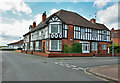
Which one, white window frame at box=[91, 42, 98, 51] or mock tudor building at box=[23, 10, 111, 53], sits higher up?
mock tudor building at box=[23, 10, 111, 53]

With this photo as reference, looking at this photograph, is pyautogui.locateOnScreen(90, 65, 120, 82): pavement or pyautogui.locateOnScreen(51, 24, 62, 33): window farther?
pyautogui.locateOnScreen(51, 24, 62, 33): window

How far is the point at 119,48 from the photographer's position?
97.8ft

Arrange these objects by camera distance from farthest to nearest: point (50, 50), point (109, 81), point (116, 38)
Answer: point (116, 38) < point (50, 50) < point (109, 81)

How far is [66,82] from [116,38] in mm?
52615

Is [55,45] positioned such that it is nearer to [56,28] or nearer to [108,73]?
[56,28]

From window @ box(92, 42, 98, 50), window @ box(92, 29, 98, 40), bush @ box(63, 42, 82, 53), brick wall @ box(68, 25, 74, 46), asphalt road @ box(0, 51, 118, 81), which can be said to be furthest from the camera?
window @ box(92, 29, 98, 40)

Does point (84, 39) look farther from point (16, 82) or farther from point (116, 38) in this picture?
point (116, 38)

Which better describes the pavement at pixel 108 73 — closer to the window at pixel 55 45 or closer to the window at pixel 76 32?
the window at pixel 55 45

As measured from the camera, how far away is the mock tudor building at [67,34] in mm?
24969

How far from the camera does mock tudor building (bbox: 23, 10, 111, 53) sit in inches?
983

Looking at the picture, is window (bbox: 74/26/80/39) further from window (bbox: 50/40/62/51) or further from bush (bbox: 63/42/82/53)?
window (bbox: 50/40/62/51)

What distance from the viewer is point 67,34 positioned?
2631cm

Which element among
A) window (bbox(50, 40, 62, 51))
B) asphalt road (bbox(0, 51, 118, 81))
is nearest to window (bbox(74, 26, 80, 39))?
window (bbox(50, 40, 62, 51))

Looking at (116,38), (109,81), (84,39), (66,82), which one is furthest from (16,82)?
(116,38)
